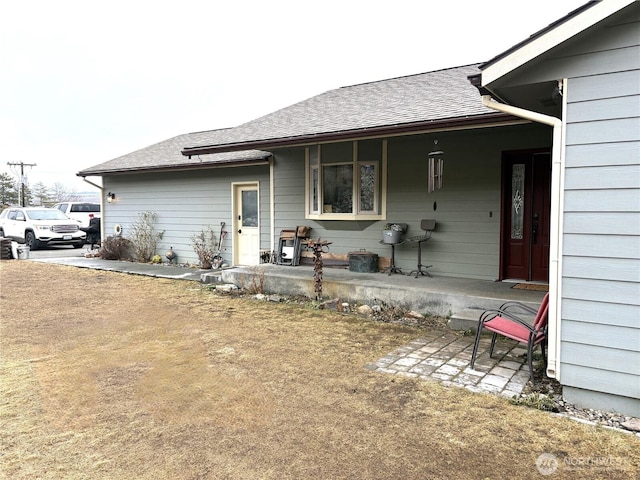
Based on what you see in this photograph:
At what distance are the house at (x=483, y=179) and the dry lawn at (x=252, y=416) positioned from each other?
868 mm

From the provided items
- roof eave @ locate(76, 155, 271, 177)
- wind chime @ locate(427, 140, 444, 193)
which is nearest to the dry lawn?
wind chime @ locate(427, 140, 444, 193)

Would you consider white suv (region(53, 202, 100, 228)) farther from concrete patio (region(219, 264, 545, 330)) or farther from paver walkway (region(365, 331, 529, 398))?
paver walkway (region(365, 331, 529, 398))

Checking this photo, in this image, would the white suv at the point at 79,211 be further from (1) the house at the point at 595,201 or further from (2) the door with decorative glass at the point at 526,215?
(1) the house at the point at 595,201

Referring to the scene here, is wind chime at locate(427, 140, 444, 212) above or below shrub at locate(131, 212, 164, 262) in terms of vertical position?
above

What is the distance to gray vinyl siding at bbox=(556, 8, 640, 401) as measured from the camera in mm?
2900

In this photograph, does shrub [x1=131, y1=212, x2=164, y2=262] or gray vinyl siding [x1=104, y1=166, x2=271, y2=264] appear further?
shrub [x1=131, y1=212, x2=164, y2=262]

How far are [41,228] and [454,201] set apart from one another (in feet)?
48.2

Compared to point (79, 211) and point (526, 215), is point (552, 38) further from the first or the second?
point (79, 211)

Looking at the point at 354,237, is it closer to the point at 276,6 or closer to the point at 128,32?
the point at 276,6

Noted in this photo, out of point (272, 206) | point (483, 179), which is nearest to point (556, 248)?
point (483, 179)

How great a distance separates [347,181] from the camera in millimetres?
8211

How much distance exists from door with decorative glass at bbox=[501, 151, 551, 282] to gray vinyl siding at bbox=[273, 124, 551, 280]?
16 centimetres

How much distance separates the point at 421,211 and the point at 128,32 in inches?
549

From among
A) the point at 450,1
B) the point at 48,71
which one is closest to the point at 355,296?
the point at 450,1
